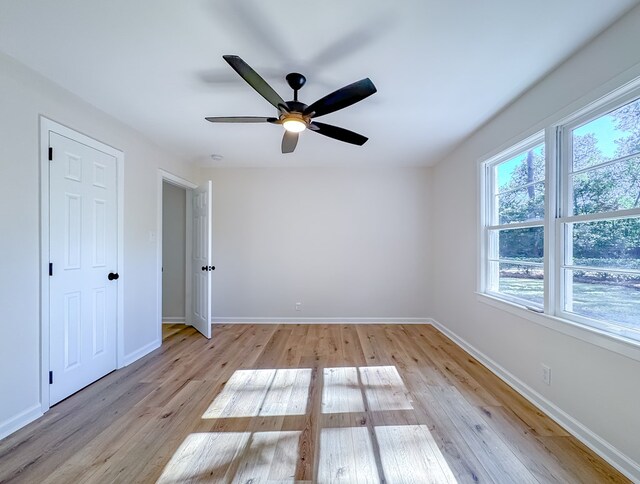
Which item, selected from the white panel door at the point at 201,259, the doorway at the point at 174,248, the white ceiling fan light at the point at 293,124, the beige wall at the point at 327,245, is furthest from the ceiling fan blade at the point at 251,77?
the doorway at the point at 174,248

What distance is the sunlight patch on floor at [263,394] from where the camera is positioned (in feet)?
6.70

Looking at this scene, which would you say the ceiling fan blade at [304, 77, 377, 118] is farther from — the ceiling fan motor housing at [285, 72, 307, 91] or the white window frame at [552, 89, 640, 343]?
the white window frame at [552, 89, 640, 343]

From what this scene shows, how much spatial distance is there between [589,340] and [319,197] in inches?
133

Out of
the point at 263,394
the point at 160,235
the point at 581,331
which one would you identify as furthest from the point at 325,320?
the point at 581,331

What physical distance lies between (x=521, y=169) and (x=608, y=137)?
794 millimetres

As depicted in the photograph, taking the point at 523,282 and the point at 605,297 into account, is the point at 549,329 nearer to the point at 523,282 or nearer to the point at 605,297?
the point at 605,297

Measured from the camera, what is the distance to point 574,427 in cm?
178

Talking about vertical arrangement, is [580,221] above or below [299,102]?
below

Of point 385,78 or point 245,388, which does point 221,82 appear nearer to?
point 385,78

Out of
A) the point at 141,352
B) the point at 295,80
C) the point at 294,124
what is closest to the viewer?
the point at 295,80

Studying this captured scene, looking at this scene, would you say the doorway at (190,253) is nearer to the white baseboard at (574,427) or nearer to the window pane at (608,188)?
the white baseboard at (574,427)

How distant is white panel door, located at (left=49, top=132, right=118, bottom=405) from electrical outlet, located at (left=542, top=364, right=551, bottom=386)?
3743 millimetres

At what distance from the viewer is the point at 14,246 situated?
6.13ft

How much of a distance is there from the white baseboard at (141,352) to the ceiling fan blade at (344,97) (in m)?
3.01
